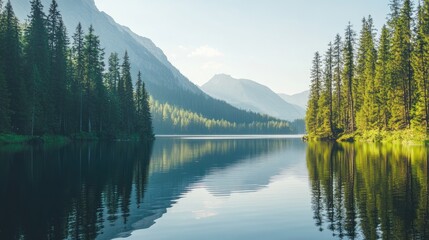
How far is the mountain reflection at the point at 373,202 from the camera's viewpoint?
1377 cm

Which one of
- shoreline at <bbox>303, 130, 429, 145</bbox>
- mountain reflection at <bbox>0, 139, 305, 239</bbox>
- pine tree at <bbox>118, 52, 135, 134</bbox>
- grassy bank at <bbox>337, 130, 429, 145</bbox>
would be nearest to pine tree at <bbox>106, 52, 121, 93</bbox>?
pine tree at <bbox>118, 52, 135, 134</bbox>

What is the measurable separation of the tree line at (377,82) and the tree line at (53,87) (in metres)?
48.5

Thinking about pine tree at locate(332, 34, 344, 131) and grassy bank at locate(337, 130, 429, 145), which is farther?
pine tree at locate(332, 34, 344, 131)

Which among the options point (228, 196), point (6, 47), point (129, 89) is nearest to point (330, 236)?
point (228, 196)

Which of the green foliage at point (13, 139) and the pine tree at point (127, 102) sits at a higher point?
the pine tree at point (127, 102)

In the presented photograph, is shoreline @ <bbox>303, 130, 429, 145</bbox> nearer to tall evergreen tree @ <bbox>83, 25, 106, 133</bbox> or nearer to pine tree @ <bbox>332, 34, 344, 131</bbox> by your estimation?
pine tree @ <bbox>332, 34, 344, 131</bbox>

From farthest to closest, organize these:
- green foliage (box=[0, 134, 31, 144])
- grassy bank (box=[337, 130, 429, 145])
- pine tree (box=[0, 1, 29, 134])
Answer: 1. pine tree (box=[0, 1, 29, 134])
2. grassy bank (box=[337, 130, 429, 145])
3. green foliage (box=[0, 134, 31, 144])

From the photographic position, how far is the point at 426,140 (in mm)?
57250

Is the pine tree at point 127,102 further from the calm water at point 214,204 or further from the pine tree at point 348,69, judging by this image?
the calm water at point 214,204

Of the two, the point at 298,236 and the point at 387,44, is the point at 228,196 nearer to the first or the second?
the point at 298,236

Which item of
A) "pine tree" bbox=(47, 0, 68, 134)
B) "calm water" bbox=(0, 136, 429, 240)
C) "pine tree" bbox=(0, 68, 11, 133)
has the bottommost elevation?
"calm water" bbox=(0, 136, 429, 240)

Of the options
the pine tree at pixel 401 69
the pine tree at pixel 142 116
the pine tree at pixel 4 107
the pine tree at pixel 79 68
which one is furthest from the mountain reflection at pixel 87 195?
the pine tree at pixel 142 116

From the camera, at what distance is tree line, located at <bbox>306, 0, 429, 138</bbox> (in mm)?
68062

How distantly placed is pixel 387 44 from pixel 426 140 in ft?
104
